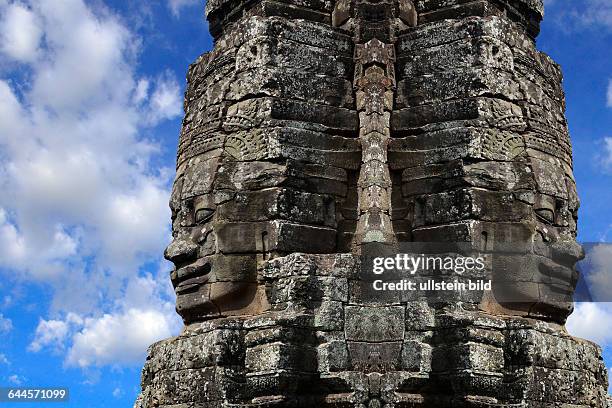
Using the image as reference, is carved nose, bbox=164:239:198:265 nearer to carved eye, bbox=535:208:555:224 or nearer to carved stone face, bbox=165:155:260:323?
carved stone face, bbox=165:155:260:323

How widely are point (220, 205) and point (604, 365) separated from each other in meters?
6.11

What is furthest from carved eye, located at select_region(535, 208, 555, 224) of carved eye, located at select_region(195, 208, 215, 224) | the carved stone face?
carved eye, located at select_region(195, 208, 215, 224)

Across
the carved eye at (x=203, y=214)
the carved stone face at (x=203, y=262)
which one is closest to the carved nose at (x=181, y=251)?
the carved stone face at (x=203, y=262)

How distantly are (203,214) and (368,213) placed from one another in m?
2.40

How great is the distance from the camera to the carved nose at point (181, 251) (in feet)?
36.6

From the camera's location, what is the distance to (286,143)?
35.8 feet

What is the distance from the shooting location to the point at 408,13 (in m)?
12.1

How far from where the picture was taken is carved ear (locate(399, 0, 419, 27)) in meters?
12.0

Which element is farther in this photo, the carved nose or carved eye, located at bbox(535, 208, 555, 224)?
the carved nose

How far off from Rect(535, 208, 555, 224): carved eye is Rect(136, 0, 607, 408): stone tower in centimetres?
2

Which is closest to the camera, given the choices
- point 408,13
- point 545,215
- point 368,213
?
point 368,213

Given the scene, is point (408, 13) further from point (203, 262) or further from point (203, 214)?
point (203, 262)

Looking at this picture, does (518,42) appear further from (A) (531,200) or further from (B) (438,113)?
(A) (531,200)

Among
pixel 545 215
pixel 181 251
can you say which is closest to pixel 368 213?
pixel 545 215
